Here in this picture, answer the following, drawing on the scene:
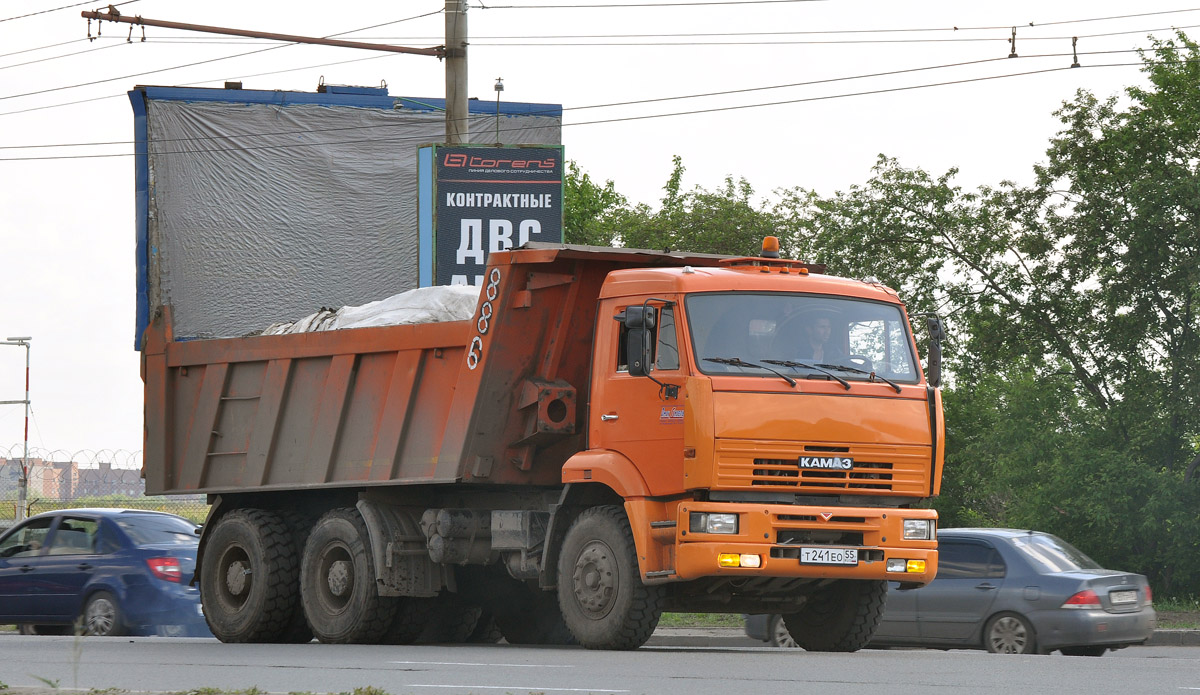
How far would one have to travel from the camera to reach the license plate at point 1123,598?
1605cm

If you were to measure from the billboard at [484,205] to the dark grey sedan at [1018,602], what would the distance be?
7.14 meters

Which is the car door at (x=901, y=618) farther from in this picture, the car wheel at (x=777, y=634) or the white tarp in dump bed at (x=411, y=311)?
the white tarp in dump bed at (x=411, y=311)

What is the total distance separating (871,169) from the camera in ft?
101

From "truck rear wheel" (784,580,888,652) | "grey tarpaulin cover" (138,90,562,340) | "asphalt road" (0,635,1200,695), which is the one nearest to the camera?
"asphalt road" (0,635,1200,695)

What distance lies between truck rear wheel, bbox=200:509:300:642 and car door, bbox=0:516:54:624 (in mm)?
2942

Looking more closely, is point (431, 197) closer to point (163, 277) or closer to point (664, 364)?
point (163, 277)

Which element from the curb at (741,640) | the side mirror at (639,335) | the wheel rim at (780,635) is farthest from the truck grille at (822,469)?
the curb at (741,640)

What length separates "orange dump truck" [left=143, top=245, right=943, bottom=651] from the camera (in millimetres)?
11648

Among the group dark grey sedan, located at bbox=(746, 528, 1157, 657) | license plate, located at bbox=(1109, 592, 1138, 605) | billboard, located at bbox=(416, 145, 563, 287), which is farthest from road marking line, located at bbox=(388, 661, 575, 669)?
billboard, located at bbox=(416, 145, 563, 287)

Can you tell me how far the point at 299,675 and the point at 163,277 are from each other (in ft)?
63.6

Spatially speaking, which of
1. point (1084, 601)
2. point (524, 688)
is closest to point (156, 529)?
point (1084, 601)

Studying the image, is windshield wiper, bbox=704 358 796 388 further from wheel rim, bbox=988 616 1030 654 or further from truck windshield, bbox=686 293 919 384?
wheel rim, bbox=988 616 1030 654

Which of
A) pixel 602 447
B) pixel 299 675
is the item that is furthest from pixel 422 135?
pixel 299 675

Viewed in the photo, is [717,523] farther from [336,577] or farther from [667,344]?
[336,577]
